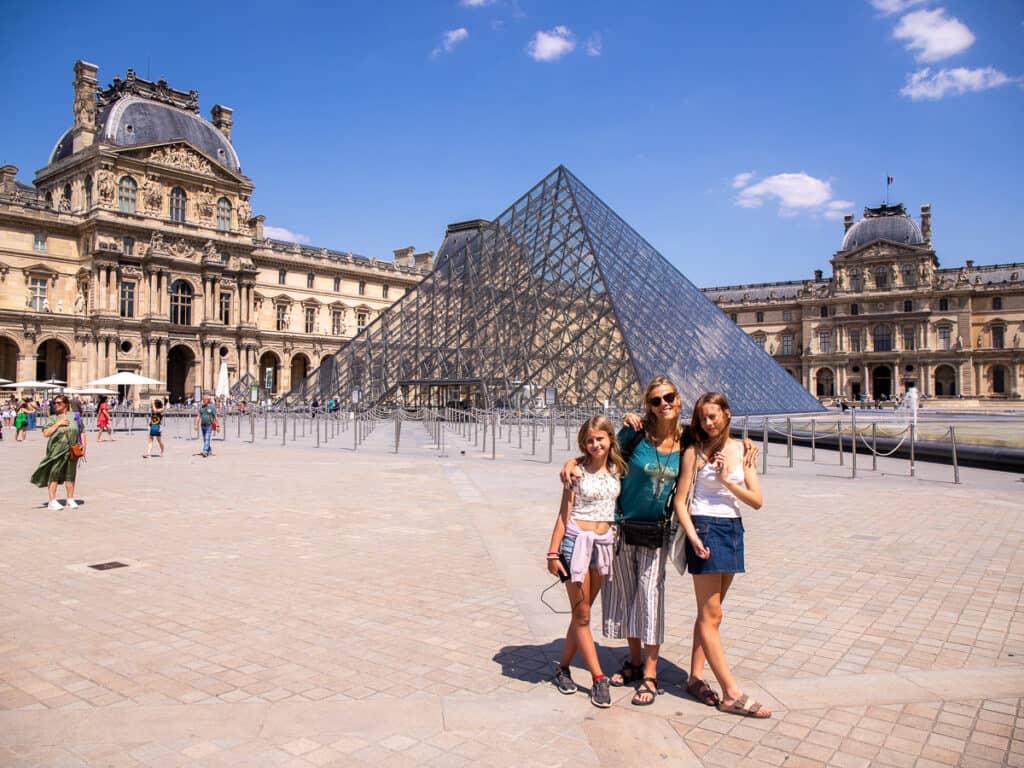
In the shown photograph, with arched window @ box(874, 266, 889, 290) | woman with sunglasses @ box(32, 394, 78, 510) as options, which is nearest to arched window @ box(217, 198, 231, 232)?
woman with sunglasses @ box(32, 394, 78, 510)

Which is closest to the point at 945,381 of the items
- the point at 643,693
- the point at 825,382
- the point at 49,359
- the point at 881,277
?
the point at 825,382

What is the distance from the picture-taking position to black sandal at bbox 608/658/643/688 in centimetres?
350

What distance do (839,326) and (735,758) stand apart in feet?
230

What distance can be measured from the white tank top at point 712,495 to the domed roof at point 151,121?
45457mm

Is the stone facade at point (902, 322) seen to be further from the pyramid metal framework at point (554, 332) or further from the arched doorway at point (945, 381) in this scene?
the pyramid metal framework at point (554, 332)

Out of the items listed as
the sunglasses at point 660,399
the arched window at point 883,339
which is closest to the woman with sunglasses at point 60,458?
the sunglasses at point 660,399

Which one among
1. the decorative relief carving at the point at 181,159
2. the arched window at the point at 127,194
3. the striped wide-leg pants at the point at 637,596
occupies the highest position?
the decorative relief carving at the point at 181,159

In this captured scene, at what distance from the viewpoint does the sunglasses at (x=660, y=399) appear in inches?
130

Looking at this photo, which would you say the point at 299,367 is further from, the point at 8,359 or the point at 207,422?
the point at 207,422

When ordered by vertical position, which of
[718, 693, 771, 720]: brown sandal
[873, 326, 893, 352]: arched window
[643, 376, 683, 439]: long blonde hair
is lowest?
[718, 693, 771, 720]: brown sandal

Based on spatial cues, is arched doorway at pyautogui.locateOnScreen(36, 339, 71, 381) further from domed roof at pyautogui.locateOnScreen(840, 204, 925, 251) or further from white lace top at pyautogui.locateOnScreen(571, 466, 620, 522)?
domed roof at pyautogui.locateOnScreen(840, 204, 925, 251)

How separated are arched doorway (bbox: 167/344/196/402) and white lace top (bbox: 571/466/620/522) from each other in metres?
45.4

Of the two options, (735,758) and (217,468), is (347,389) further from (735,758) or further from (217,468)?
(735,758)

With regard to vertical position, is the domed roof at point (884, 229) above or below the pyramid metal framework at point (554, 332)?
above
